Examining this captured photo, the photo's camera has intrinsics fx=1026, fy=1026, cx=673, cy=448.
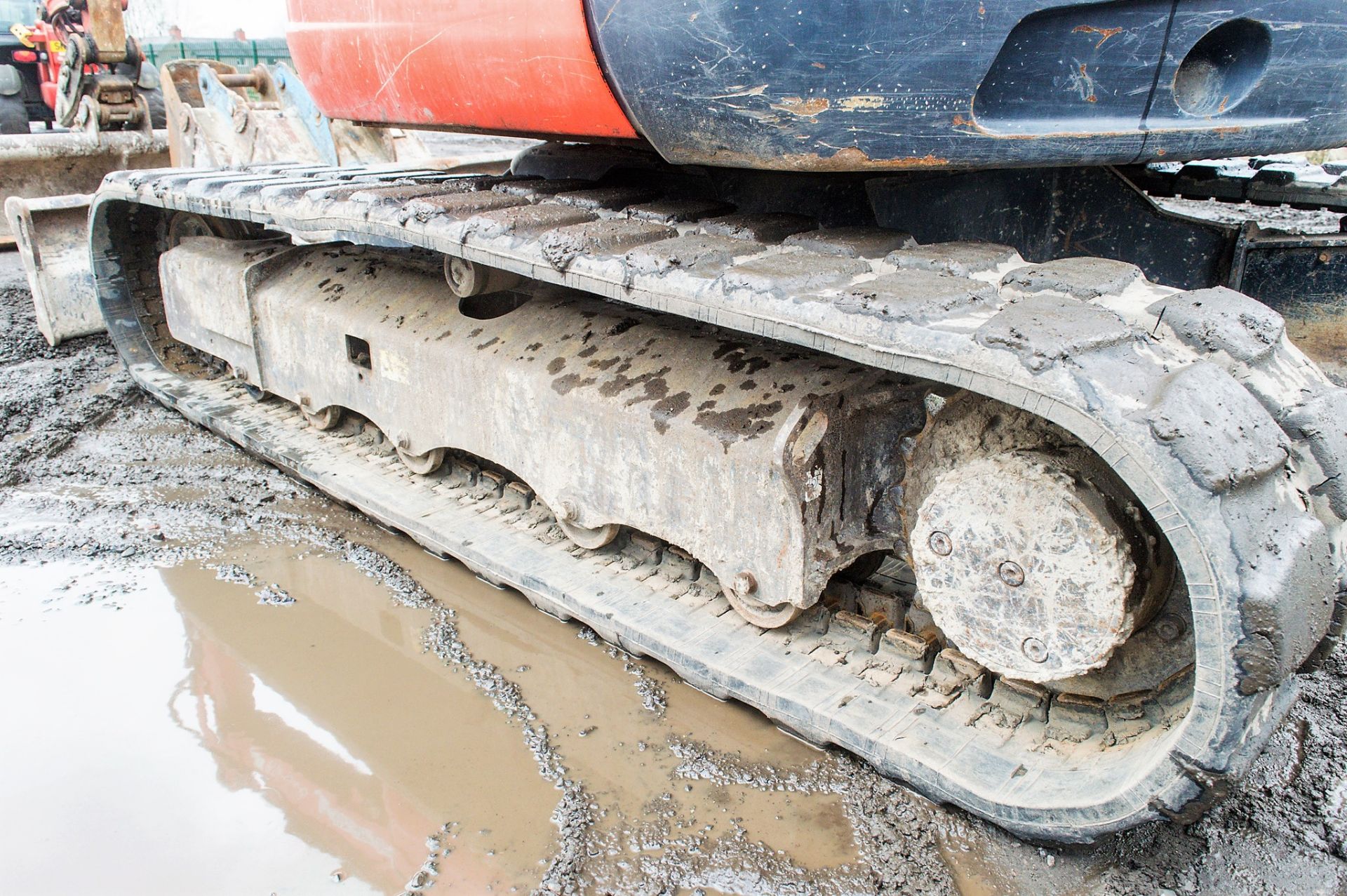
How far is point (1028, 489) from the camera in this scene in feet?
5.74

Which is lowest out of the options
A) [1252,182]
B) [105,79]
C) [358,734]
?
[358,734]

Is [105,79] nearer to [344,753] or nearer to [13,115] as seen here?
[13,115]

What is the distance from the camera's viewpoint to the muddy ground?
1.89 metres

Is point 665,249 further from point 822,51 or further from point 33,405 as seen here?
point 33,405

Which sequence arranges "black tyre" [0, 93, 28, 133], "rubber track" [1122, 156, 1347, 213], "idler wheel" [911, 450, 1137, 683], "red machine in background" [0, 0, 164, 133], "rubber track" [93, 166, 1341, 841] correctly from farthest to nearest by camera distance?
"black tyre" [0, 93, 28, 133]
"red machine in background" [0, 0, 164, 133]
"rubber track" [1122, 156, 1347, 213]
"idler wheel" [911, 450, 1137, 683]
"rubber track" [93, 166, 1341, 841]

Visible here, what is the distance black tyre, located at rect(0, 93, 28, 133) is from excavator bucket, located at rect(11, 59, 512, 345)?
3062mm

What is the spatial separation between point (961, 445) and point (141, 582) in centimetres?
234

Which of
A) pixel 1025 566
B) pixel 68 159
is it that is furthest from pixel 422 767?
pixel 68 159

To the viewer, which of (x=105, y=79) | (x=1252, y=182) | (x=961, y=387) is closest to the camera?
(x=961, y=387)

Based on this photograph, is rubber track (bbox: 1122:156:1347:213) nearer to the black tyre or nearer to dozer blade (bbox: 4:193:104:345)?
dozer blade (bbox: 4:193:104:345)

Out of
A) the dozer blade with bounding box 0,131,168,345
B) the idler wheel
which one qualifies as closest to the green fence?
the dozer blade with bounding box 0,131,168,345

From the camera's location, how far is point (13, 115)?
A: 943cm

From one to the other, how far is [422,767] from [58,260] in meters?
3.91

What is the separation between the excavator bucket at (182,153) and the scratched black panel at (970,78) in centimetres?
192
